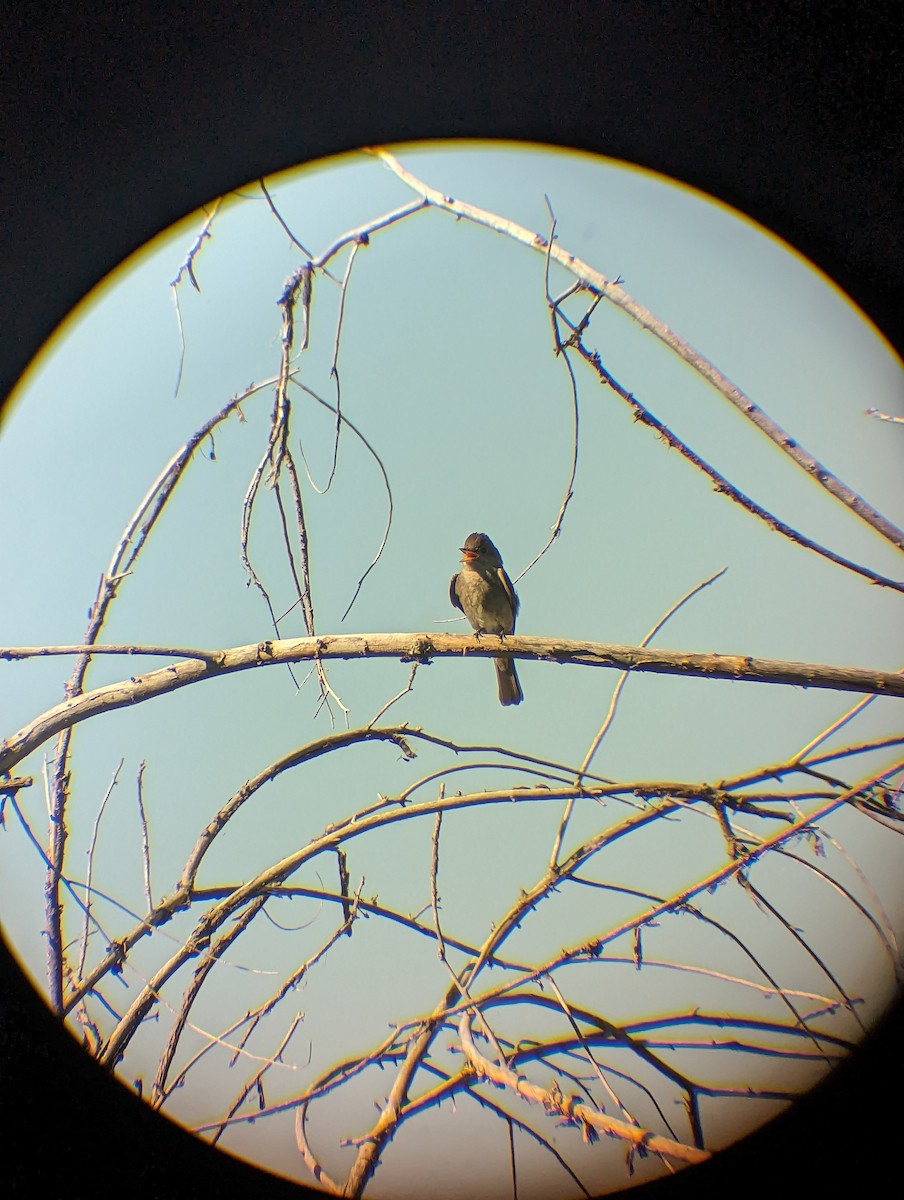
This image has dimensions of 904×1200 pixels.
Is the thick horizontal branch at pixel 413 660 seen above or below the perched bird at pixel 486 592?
below

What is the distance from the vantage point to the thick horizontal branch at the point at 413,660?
189 cm

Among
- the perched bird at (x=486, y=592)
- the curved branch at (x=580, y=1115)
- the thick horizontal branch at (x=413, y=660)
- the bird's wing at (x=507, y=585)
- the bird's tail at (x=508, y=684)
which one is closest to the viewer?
the curved branch at (x=580, y=1115)

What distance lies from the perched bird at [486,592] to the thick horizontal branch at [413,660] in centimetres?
206

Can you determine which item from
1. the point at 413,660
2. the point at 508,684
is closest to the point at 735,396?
the point at 413,660

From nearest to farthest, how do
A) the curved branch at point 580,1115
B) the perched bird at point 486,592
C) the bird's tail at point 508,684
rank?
the curved branch at point 580,1115 < the bird's tail at point 508,684 < the perched bird at point 486,592

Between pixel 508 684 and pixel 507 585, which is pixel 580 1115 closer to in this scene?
pixel 508 684

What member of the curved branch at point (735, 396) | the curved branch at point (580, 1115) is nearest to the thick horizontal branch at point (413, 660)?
the curved branch at point (735, 396)

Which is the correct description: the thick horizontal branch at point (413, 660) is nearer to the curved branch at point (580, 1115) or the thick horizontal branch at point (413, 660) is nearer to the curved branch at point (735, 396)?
the curved branch at point (735, 396)

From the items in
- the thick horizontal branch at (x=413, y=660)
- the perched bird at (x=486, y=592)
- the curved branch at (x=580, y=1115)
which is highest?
the perched bird at (x=486, y=592)

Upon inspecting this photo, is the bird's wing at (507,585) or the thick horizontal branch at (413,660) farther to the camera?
the bird's wing at (507,585)

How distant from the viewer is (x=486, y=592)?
461 cm

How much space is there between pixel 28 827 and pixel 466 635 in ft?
4.47

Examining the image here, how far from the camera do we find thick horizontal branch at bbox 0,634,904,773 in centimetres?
189

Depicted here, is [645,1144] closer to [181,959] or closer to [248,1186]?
[181,959]
